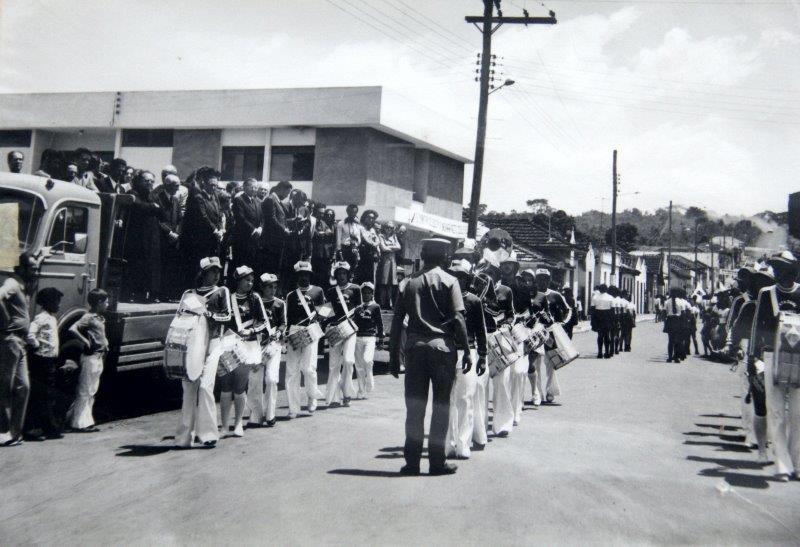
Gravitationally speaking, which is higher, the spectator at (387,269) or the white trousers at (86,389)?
the spectator at (387,269)

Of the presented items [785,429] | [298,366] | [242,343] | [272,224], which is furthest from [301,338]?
[785,429]

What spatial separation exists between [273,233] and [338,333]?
212cm

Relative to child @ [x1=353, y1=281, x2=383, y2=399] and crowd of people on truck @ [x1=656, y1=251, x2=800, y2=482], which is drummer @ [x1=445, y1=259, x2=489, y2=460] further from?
child @ [x1=353, y1=281, x2=383, y2=399]

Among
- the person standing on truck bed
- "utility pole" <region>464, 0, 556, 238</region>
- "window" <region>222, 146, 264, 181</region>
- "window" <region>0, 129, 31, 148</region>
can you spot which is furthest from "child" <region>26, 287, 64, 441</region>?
"window" <region>0, 129, 31, 148</region>

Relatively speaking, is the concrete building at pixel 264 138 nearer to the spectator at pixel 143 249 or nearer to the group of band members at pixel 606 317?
the group of band members at pixel 606 317

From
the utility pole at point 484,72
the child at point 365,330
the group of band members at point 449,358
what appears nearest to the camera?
the group of band members at point 449,358

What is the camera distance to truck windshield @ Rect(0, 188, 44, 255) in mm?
7984

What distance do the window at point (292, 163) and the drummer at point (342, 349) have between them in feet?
43.6

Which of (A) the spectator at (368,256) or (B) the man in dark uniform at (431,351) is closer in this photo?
(B) the man in dark uniform at (431,351)

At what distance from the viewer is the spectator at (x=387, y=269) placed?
15.4 meters

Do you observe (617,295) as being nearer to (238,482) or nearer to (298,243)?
(298,243)

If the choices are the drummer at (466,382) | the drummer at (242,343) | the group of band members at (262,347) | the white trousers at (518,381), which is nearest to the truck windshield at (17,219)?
the group of band members at (262,347)

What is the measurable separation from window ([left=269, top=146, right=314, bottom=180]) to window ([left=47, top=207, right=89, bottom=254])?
15433 mm

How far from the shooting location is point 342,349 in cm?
1081
